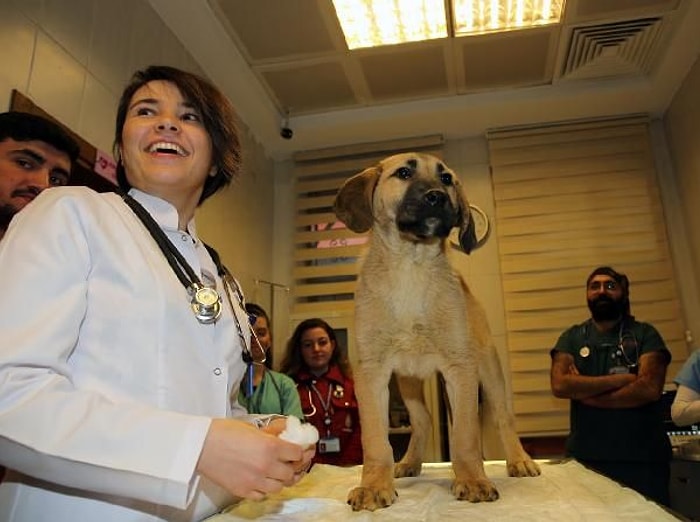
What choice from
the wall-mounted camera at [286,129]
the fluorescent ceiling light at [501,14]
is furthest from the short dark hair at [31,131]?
the wall-mounted camera at [286,129]

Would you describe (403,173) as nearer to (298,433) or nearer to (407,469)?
(407,469)

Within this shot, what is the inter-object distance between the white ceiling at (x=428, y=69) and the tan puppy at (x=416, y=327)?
90.6 inches

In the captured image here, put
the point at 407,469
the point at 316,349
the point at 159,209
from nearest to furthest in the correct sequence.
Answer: the point at 159,209 → the point at 407,469 → the point at 316,349

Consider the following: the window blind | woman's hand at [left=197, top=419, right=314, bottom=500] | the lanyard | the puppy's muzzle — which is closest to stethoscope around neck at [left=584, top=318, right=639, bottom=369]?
the window blind

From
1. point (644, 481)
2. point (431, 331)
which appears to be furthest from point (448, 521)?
point (644, 481)

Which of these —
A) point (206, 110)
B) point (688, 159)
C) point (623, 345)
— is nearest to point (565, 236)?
point (688, 159)

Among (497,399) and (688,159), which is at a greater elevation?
(688,159)

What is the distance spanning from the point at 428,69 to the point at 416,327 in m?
3.47

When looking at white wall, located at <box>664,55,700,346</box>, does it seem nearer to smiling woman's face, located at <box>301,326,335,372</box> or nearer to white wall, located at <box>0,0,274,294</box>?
smiling woman's face, located at <box>301,326,335,372</box>

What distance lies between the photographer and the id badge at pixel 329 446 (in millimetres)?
3238

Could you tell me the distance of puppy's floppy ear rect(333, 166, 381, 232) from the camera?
6.89 feet

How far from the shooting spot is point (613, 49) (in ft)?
14.2

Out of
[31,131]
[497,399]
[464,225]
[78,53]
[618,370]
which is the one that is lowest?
[497,399]

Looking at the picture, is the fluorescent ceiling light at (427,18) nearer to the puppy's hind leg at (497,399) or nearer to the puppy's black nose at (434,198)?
the puppy's black nose at (434,198)
